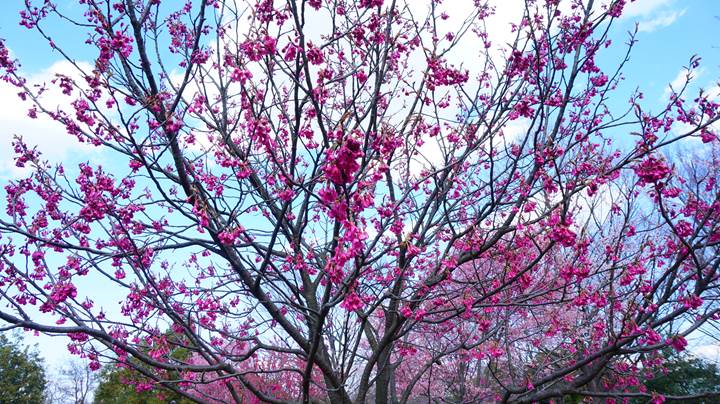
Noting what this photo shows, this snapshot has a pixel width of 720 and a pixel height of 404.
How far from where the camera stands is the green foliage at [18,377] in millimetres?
26125

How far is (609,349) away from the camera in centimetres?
476

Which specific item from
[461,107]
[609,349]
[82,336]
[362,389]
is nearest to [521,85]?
[461,107]

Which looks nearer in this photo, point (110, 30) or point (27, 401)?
point (110, 30)

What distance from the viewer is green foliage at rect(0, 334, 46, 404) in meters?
26.1

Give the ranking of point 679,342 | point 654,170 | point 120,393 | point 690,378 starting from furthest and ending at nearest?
point 120,393 → point 690,378 → point 679,342 → point 654,170

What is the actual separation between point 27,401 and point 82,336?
2819 centimetres

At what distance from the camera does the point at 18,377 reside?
89.2ft

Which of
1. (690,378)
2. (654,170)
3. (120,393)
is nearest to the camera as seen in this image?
(654,170)

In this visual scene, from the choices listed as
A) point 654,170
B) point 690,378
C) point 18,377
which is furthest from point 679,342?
point 18,377

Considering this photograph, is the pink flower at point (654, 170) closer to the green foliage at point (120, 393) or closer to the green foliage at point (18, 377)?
the green foliage at point (120, 393)

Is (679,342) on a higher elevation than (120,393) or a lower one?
lower

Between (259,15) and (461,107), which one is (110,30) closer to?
(259,15)

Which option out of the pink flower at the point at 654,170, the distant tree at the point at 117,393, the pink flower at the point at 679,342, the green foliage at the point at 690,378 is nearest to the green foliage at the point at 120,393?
the distant tree at the point at 117,393

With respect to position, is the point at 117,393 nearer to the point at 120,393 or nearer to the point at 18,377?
the point at 120,393
